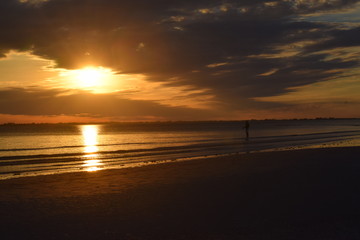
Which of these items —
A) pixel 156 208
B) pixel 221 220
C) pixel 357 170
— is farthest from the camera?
pixel 357 170

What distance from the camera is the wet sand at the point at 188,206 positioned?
8312 millimetres

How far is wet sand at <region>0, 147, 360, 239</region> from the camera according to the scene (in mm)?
8312

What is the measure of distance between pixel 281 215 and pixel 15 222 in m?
7.38

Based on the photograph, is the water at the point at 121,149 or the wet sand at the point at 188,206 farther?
the water at the point at 121,149

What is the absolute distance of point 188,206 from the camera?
1070 centimetres

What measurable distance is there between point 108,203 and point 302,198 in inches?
256

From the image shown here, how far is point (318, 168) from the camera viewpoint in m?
17.9

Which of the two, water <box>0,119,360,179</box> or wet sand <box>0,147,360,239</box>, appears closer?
wet sand <box>0,147,360,239</box>

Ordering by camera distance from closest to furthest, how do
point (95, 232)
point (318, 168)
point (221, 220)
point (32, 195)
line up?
point (95, 232) → point (221, 220) → point (32, 195) → point (318, 168)

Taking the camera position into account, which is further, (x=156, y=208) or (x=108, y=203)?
(x=108, y=203)

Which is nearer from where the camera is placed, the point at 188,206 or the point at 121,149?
the point at 188,206

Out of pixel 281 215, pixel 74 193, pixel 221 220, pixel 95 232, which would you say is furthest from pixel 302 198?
pixel 74 193

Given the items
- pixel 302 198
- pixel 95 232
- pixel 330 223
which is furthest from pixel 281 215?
pixel 95 232

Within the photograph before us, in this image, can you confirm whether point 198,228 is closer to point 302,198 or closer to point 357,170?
point 302,198
